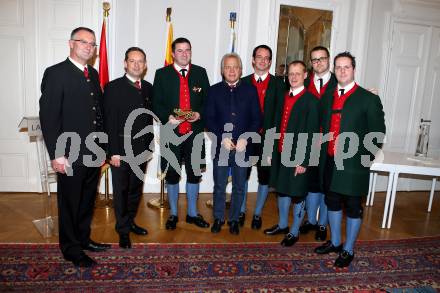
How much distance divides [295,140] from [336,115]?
39 centimetres

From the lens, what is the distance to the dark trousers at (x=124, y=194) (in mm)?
3053

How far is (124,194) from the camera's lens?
311cm

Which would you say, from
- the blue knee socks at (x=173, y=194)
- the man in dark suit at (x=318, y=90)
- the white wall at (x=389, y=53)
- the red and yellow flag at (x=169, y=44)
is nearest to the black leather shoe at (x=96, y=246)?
the blue knee socks at (x=173, y=194)

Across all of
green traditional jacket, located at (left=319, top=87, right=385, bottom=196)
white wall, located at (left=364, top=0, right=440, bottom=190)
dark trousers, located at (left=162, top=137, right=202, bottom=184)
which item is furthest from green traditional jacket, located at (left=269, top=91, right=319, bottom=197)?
white wall, located at (left=364, top=0, right=440, bottom=190)

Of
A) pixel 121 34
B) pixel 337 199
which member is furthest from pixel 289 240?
pixel 121 34

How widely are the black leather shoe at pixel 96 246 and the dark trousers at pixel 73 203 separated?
0.12 m

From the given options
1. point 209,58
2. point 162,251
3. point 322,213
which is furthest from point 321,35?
point 162,251

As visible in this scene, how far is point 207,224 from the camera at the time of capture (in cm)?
368

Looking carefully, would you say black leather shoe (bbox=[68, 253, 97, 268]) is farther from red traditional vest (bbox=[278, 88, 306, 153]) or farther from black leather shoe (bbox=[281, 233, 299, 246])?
red traditional vest (bbox=[278, 88, 306, 153])

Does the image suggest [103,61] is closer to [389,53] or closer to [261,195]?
[261,195]

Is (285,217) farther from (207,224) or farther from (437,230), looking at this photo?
(437,230)

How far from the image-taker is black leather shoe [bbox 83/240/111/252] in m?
3.03

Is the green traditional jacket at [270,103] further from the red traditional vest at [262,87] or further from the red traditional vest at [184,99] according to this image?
the red traditional vest at [184,99]

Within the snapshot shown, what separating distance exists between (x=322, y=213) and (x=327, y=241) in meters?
0.30
